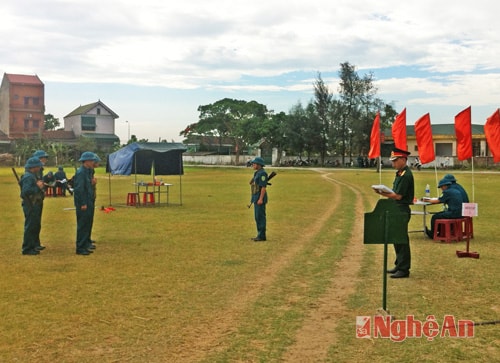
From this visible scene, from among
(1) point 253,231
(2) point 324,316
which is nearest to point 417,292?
(2) point 324,316

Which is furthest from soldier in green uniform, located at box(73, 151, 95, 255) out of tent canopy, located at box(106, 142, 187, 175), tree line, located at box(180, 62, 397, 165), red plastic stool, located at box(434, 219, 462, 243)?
tree line, located at box(180, 62, 397, 165)

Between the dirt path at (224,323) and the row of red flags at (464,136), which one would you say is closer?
the dirt path at (224,323)

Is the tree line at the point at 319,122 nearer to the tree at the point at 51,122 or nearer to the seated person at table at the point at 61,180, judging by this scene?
the tree at the point at 51,122

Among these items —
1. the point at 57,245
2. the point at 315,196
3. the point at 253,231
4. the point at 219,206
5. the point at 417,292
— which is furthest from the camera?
the point at 315,196

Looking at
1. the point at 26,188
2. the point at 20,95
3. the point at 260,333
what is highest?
the point at 20,95

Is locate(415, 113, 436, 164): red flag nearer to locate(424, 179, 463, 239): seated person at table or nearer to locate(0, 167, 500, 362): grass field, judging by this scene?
locate(0, 167, 500, 362): grass field

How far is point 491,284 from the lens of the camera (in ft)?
26.2

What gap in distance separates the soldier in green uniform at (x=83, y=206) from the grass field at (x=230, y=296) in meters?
0.35

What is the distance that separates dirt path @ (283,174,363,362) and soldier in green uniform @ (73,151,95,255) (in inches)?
185

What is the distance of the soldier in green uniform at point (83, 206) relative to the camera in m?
10.4

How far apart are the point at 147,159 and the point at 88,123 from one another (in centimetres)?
6596

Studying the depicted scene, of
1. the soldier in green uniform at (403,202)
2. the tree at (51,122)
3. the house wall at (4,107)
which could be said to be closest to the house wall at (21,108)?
the house wall at (4,107)

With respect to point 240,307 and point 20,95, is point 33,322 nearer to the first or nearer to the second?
point 240,307

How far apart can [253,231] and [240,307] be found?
6671 mm
